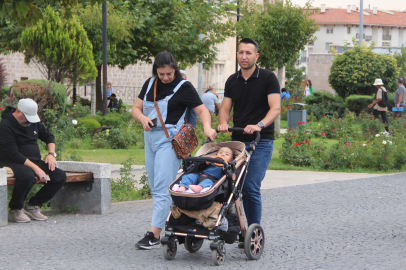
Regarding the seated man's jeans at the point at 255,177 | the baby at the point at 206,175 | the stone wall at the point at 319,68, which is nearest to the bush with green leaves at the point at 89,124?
the seated man's jeans at the point at 255,177

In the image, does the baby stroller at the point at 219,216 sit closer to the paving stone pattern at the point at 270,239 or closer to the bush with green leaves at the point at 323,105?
the paving stone pattern at the point at 270,239

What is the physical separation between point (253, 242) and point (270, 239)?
96 centimetres

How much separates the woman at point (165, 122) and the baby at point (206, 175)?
348 mm

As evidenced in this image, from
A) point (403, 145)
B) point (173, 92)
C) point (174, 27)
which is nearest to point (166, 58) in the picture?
point (173, 92)

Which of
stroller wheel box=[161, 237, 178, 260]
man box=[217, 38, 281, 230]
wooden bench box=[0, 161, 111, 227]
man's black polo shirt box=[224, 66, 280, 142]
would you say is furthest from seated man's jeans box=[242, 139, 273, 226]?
wooden bench box=[0, 161, 111, 227]

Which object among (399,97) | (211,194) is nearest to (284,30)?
(399,97)

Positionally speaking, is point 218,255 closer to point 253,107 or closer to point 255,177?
point 255,177

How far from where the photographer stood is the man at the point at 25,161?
6941mm

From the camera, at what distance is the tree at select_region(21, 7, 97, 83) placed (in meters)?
16.7

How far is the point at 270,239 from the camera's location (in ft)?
20.9

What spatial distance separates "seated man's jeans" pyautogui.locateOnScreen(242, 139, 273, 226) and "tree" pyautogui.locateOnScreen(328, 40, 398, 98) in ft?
80.1

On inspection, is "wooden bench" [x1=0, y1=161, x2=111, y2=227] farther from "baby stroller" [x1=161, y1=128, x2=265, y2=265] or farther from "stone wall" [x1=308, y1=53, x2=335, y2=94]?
"stone wall" [x1=308, y1=53, x2=335, y2=94]

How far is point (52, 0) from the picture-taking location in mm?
7824

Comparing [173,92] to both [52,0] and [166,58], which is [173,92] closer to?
[166,58]
